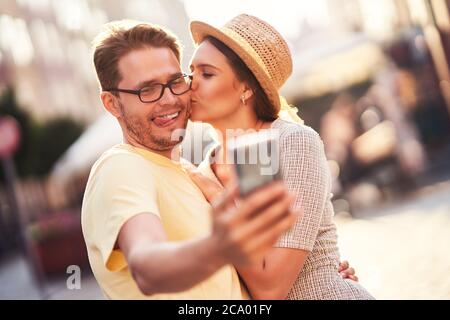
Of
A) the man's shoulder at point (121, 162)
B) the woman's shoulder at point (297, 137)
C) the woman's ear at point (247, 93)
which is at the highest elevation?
the man's shoulder at point (121, 162)

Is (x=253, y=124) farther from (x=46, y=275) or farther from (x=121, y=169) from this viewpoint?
(x=46, y=275)

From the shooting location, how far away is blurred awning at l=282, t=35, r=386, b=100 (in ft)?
50.3

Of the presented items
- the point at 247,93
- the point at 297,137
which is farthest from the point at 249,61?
the point at 297,137

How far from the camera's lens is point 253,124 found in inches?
142

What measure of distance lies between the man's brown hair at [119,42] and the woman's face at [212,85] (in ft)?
1.70

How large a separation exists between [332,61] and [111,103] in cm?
1363

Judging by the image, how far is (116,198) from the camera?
2246 mm

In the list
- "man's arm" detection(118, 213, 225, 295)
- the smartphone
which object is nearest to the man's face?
"man's arm" detection(118, 213, 225, 295)

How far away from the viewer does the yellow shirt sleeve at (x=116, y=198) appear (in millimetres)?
2199

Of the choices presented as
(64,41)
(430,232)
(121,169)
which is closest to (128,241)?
(121,169)

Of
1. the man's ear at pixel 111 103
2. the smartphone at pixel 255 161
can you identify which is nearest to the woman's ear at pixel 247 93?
the man's ear at pixel 111 103

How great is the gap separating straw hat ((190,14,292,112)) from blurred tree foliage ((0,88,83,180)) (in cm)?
2634

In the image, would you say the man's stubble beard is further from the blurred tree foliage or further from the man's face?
the blurred tree foliage

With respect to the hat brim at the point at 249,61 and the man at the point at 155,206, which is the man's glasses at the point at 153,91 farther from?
the hat brim at the point at 249,61
